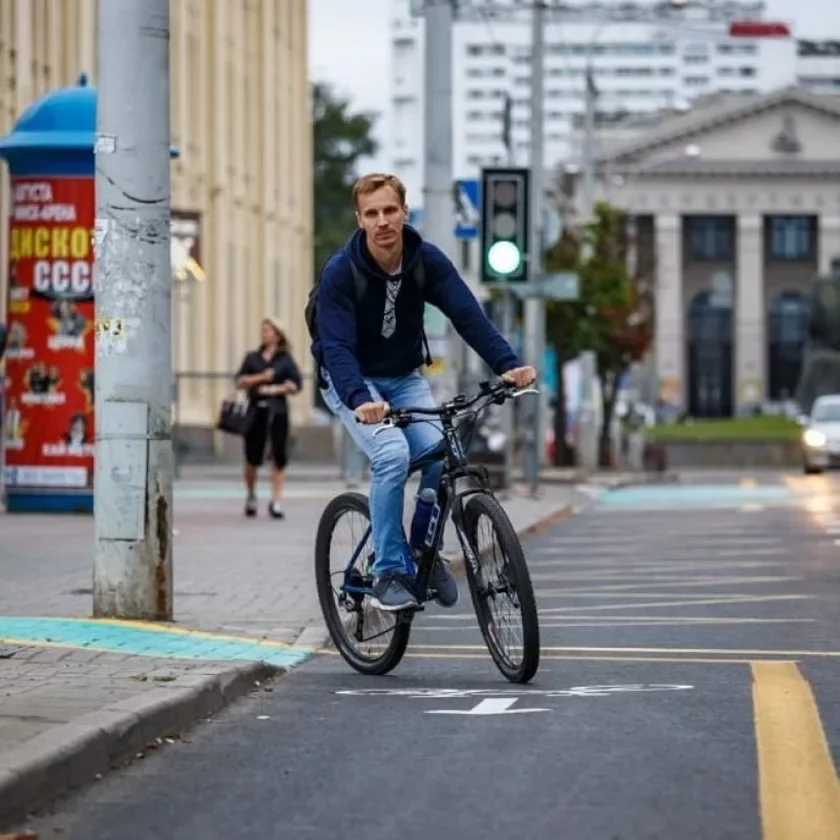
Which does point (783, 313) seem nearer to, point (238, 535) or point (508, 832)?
point (238, 535)

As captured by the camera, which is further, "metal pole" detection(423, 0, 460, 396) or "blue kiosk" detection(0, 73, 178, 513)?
"metal pole" detection(423, 0, 460, 396)

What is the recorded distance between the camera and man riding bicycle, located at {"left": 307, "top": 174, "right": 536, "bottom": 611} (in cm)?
974

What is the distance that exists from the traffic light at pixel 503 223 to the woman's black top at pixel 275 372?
2458mm

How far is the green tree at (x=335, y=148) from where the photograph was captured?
380 feet

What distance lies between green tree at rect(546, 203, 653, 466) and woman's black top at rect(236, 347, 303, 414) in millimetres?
26605

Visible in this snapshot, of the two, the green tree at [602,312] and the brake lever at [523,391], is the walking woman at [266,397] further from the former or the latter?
the green tree at [602,312]

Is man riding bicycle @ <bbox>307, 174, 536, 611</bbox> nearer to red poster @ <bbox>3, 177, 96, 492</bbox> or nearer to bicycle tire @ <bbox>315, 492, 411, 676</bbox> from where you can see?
bicycle tire @ <bbox>315, 492, 411, 676</bbox>

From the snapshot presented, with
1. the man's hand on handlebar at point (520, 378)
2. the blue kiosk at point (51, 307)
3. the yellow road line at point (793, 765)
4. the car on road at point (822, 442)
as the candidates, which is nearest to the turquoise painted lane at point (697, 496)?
the car on road at point (822, 442)

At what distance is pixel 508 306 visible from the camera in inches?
1129

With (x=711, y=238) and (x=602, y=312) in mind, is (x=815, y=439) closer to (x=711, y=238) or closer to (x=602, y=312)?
(x=602, y=312)

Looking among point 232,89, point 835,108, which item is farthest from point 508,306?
point 835,108

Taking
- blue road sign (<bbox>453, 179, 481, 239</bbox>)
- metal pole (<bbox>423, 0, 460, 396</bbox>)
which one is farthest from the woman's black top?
blue road sign (<bbox>453, 179, 481, 239</bbox>)

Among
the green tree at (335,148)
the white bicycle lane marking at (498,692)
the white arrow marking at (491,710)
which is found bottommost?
the white bicycle lane marking at (498,692)

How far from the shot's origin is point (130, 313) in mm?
11516
